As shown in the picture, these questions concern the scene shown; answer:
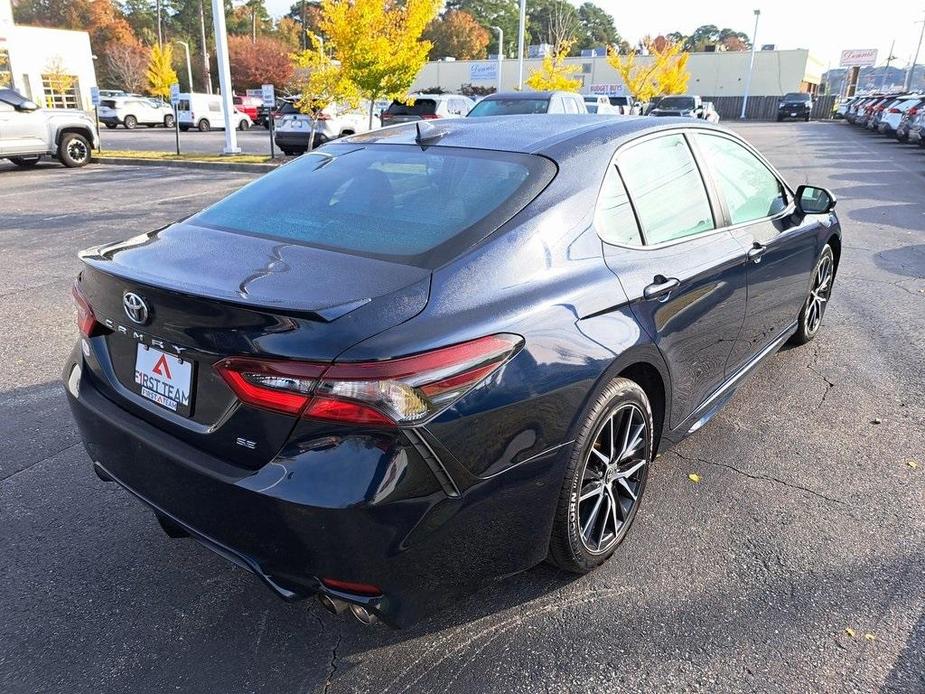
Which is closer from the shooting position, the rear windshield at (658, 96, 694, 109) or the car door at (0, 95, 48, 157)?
the car door at (0, 95, 48, 157)

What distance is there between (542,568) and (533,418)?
894 mm

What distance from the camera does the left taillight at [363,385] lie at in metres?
1.80

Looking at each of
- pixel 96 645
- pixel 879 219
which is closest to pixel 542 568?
pixel 96 645

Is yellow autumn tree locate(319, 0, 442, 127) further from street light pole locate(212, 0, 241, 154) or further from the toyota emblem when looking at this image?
the toyota emblem

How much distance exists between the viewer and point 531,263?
2.29 meters

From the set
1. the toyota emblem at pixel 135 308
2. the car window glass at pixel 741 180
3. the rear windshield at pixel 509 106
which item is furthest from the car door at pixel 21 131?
the car window glass at pixel 741 180

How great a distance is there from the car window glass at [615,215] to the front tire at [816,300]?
8.08 ft

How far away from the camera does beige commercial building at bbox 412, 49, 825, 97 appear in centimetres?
5747

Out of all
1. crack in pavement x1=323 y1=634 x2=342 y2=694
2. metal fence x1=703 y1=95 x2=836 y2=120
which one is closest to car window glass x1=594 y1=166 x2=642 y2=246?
crack in pavement x1=323 y1=634 x2=342 y2=694

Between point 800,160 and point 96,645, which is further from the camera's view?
point 800,160

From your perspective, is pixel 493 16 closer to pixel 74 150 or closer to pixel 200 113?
pixel 200 113

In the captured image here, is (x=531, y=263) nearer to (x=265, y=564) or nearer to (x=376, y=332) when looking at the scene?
(x=376, y=332)

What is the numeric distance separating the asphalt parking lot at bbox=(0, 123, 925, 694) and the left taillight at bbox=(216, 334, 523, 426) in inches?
37.4

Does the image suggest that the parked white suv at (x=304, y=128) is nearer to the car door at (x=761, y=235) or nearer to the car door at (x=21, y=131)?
the car door at (x=21, y=131)
